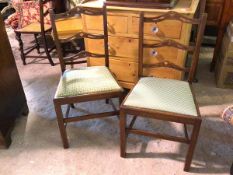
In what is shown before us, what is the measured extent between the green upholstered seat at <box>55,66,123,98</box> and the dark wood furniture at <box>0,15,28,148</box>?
0.42 metres

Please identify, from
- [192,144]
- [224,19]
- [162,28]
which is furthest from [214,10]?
[192,144]

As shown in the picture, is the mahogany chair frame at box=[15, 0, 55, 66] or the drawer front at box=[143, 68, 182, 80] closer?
the drawer front at box=[143, 68, 182, 80]

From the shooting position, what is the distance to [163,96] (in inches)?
56.2

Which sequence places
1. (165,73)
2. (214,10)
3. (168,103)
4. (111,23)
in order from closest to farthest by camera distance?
(168,103)
(111,23)
(165,73)
(214,10)

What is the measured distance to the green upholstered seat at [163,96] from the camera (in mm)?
1342

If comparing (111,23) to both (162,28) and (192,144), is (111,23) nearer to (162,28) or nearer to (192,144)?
(162,28)

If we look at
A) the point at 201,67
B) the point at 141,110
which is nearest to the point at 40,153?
the point at 141,110

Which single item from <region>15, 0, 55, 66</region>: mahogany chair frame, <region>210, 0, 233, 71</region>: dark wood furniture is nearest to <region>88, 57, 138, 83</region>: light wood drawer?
<region>15, 0, 55, 66</region>: mahogany chair frame

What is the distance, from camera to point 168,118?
1.33m

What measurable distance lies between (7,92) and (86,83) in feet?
2.03

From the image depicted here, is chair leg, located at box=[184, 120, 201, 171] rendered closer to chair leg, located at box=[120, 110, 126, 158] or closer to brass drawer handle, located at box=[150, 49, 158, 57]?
chair leg, located at box=[120, 110, 126, 158]

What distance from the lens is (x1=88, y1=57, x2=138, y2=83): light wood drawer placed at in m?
2.05

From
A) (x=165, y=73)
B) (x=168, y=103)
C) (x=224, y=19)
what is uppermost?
(x=224, y=19)

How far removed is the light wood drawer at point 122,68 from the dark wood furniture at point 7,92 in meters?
0.68
